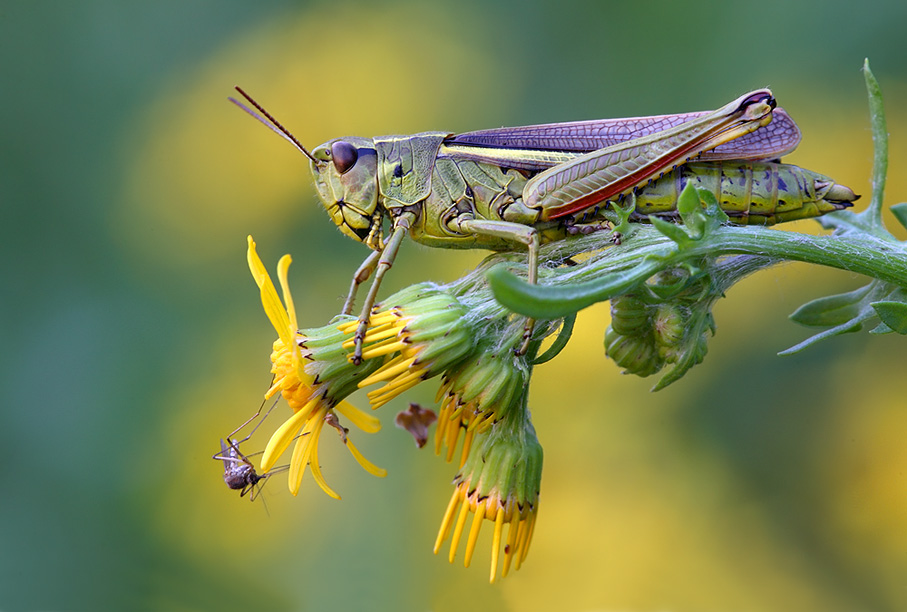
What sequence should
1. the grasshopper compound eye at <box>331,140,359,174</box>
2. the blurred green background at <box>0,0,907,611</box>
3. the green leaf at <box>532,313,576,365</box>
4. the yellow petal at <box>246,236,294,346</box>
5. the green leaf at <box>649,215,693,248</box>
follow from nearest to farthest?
the green leaf at <box>649,215,693,248</box>, the green leaf at <box>532,313,576,365</box>, the yellow petal at <box>246,236,294,346</box>, the grasshopper compound eye at <box>331,140,359,174</box>, the blurred green background at <box>0,0,907,611</box>

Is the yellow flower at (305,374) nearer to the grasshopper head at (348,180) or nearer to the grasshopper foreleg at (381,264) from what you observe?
the grasshopper foreleg at (381,264)

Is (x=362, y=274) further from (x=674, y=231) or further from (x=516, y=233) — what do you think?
(x=674, y=231)

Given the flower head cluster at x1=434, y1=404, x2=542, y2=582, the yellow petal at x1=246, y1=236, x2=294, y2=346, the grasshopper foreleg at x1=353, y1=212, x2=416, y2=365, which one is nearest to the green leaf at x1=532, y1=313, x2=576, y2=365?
the flower head cluster at x1=434, y1=404, x2=542, y2=582

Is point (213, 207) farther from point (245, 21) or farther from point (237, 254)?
point (245, 21)

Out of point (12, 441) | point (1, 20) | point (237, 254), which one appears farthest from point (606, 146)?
point (1, 20)

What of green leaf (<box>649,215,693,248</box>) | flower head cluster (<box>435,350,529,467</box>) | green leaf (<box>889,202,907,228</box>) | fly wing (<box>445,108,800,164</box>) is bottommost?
flower head cluster (<box>435,350,529,467</box>)

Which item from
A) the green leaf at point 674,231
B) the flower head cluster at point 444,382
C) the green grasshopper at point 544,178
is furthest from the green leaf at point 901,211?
the flower head cluster at point 444,382

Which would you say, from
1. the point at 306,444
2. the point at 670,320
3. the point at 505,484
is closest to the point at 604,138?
the point at 670,320

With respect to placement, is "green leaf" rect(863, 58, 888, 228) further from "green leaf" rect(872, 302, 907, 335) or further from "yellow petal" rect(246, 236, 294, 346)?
"yellow petal" rect(246, 236, 294, 346)
